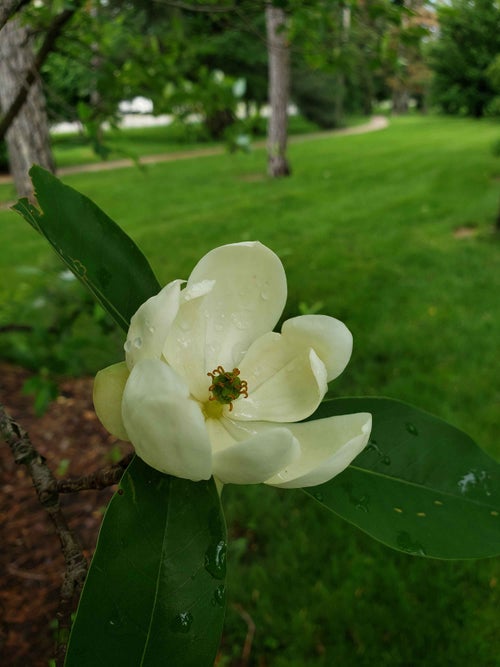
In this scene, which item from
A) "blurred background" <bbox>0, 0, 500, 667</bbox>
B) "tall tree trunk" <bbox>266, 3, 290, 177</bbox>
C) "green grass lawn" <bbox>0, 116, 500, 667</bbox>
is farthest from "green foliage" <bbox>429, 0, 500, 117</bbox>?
"blurred background" <bbox>0, 0, 500, 667</bbox>

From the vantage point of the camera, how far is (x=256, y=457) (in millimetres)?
593

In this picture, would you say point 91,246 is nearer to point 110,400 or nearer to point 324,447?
point 110,400

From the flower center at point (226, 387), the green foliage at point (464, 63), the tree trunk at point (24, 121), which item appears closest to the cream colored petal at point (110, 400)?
the flower center at point (226, 387)

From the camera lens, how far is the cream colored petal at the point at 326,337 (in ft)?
2.34

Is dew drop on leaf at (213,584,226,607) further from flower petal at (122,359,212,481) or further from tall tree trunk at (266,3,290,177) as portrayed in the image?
tall tree trunk at (266,3,290,177)

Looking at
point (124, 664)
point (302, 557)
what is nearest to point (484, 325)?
point (302, 557)

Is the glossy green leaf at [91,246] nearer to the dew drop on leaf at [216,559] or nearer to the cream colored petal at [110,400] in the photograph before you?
the cream colored petal at [110,400]

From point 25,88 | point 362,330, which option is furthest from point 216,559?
point 362,330

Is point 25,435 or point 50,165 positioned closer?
point 25,435

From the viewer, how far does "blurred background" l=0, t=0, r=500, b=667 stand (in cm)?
218

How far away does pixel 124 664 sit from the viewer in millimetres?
578

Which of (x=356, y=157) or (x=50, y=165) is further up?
(x=50, y=165)

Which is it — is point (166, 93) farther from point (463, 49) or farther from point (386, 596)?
point (463, 49)

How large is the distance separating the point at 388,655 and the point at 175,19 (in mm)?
2580
